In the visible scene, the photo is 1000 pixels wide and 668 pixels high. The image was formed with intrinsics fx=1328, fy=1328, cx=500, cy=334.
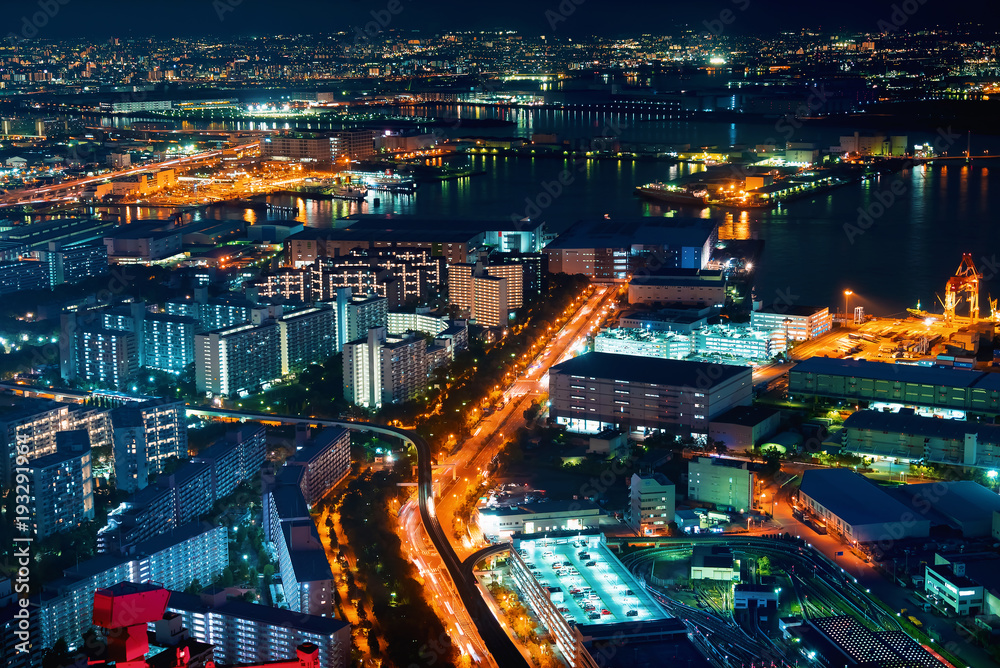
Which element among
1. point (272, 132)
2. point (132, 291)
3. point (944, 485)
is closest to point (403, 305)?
point (132, 291)

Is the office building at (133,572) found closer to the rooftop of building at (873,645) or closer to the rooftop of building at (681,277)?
the rooftop of building at (873,645)

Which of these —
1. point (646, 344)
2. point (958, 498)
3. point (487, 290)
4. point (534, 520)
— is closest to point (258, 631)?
point (534, 520)

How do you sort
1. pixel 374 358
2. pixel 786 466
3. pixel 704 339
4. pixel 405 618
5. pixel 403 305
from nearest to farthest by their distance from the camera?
pixel 405 618 → pixel 786 466 → pixel 374 358 → pixel 704 339 → pixel 403 305

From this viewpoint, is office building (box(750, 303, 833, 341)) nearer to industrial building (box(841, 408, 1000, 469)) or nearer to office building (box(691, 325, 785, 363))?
office building (box(691, 325, 785, 363))

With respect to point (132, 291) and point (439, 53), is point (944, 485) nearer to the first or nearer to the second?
point (132, 291)

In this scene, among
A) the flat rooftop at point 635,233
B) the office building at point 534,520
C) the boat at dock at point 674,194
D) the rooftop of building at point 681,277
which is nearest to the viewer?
the office building at point 534,520

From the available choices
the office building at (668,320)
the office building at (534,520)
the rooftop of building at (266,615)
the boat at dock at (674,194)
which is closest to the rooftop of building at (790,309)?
the office building at (668,320)

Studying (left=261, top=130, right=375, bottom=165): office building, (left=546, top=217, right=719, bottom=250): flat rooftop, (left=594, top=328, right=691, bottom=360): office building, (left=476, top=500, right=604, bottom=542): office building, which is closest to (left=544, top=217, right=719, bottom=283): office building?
(left=546, top=217, right=719, bottom=250): flat rooftop
